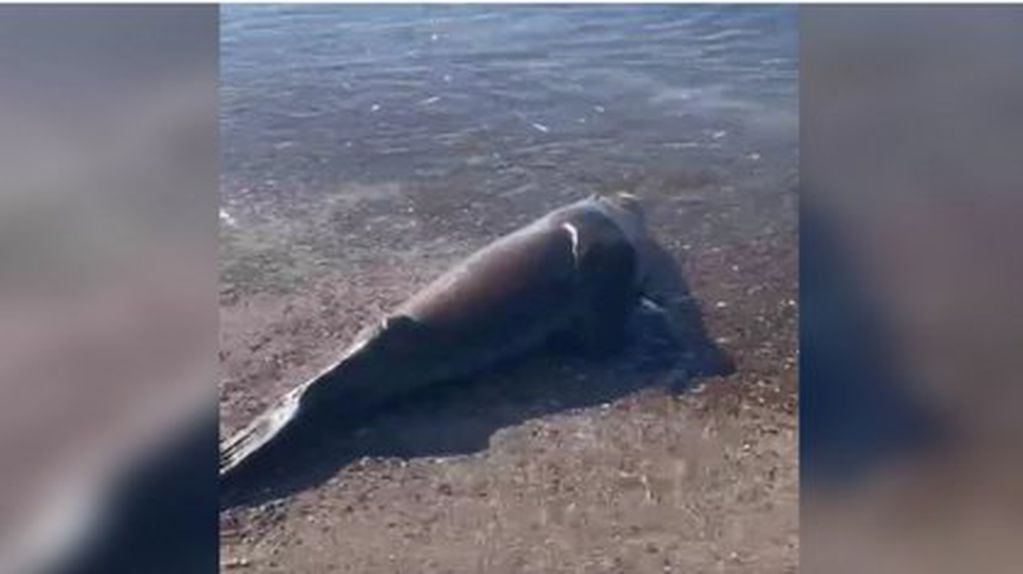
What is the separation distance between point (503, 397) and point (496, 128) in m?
0.60

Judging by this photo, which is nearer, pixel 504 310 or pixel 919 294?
pixel 919 294

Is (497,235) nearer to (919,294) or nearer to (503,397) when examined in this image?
(503,397)

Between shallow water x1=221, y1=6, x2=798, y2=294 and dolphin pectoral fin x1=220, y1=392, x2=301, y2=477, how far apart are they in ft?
1.01

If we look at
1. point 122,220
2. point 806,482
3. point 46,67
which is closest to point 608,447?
point 806,482

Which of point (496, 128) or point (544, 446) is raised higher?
point (496, 128)

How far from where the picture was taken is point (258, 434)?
3.19 metres

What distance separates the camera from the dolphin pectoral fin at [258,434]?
10.4ft

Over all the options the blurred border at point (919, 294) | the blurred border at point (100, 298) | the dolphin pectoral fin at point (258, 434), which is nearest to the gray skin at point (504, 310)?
the dolphin pectoral fin at point (258, 434)

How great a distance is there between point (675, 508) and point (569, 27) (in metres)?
1.07

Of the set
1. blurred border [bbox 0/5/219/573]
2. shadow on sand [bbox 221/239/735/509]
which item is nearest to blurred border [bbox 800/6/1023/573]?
shadow on sand [bbox 221/239/735/509]

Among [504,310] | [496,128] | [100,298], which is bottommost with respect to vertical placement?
[504,310]

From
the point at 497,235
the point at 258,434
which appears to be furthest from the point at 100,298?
the point at 497,235

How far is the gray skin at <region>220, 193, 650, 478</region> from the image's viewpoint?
3223 millimetres

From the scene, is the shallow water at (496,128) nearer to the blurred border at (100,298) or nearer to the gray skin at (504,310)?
the gray skin at (504,310)
